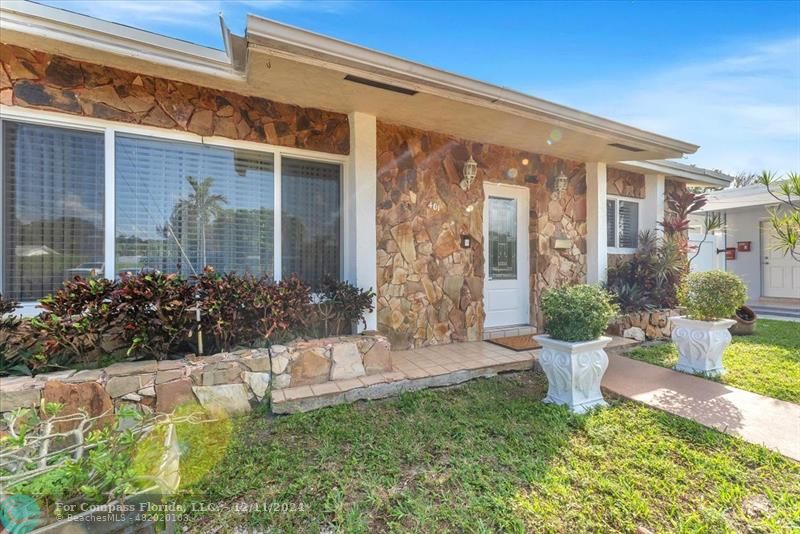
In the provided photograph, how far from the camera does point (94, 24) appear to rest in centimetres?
306

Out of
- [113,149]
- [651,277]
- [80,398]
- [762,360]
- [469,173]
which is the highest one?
[469,173]

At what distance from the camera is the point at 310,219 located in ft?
14.9

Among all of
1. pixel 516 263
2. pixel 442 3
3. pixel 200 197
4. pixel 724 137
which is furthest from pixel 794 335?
pixel 200 197

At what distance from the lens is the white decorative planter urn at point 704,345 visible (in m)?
4.28

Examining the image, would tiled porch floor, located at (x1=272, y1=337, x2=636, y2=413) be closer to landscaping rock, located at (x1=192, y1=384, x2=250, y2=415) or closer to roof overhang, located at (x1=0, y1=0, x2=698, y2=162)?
landscaping rock, located at (x1=192, y1=384, x2=250, y2=415)

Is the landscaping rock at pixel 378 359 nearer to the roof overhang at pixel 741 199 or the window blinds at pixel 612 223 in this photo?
the window blinds at pixel 612 223

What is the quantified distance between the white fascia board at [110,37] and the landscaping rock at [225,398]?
3054mm

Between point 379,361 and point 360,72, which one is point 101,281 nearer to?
point 379,361

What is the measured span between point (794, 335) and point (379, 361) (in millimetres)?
7506

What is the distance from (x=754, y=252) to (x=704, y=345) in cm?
911

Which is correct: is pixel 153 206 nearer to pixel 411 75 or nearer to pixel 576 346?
pixel 411 75

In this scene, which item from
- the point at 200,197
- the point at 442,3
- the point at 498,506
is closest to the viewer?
the point at 498,506

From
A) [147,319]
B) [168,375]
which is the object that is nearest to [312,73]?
[147,319]

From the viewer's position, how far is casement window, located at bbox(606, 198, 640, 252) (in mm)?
7188
